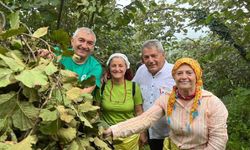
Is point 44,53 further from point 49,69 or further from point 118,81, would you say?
point 118,81

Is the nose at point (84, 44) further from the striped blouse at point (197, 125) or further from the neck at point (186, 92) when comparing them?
the neck at point (186, 92)

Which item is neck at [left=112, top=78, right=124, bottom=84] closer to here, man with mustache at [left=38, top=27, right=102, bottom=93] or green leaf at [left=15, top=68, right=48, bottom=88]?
man with mustache at [left=38, top=27, right=102, bottom=93]

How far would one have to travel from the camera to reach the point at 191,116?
3.03 metres

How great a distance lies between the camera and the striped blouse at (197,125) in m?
2.94

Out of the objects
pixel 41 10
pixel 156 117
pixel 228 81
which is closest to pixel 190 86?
pixel 156 117

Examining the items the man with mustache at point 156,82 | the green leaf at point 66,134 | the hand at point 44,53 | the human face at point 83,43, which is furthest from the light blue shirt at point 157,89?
the green leaf at point 66,134

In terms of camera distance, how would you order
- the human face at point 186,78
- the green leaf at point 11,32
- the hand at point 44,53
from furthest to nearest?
the human face at point 186,78 < the hand at point 44,53 < the green leaf at point 11,32

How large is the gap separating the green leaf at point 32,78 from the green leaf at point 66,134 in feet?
0.79

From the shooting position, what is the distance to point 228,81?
984cm

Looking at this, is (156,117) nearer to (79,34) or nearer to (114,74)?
(114,74)

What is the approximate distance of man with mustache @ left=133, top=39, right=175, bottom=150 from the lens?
3.73 m

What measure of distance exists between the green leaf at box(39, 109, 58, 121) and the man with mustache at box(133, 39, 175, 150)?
7.44 ft

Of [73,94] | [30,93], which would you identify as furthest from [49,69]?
[73,94]

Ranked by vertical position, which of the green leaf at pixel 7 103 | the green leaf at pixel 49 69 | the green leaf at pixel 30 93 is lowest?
the green leaf at pixel 7 103
